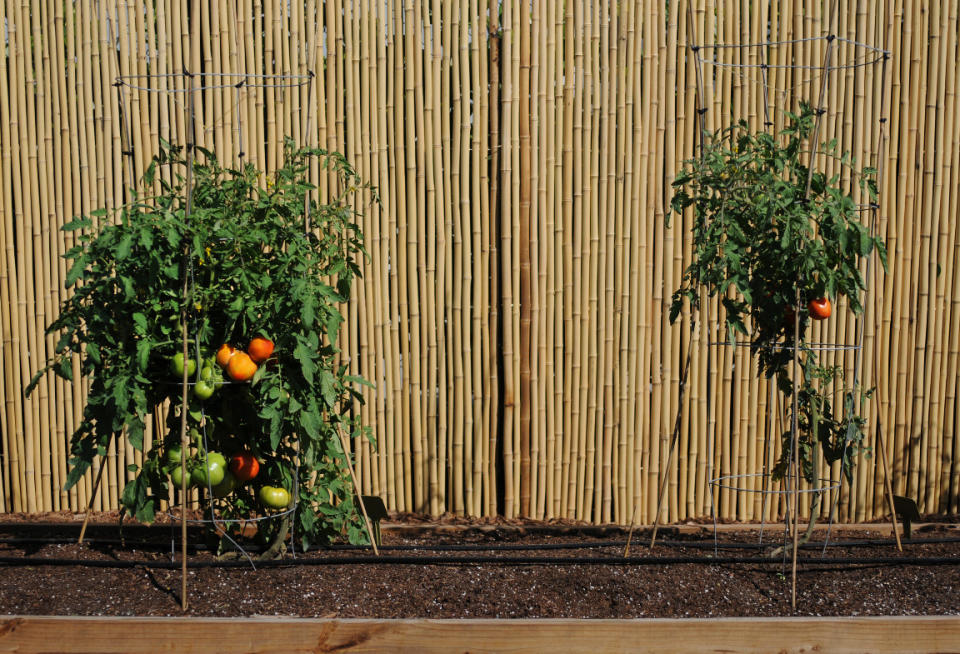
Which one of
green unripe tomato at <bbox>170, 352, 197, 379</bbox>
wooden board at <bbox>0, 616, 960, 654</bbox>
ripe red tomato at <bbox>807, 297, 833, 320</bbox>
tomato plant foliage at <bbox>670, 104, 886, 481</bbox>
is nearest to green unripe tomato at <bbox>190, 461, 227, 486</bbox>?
green unripe tomato at <bbox>170, 352, 197, 379</bbox>

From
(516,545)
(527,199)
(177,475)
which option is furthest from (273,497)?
(527,199)

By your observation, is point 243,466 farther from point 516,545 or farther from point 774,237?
point 774,237

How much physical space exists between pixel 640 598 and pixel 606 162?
1.61 m

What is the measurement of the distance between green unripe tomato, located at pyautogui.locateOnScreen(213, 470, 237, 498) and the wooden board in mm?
439

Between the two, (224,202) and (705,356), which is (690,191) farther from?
(224,202)

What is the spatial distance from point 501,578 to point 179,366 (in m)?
1.17

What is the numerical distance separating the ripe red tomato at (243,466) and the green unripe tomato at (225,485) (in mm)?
19

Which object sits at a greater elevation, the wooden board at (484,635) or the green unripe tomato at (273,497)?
the green unripe tomato at (273,497)

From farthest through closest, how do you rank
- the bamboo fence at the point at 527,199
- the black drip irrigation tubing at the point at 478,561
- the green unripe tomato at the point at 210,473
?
the bamboo fence at the point at 527,199
the black drip irrigation tubing at the point at 478,561
the green unripe tomato at the point at 210,473

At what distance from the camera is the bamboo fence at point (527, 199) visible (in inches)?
129

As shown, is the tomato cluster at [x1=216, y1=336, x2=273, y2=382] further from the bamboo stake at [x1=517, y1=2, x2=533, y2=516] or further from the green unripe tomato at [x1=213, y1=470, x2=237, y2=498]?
the bamboo stake at [x1=517, y1=2, x2=533, y2=516]

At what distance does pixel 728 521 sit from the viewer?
11.1 ft

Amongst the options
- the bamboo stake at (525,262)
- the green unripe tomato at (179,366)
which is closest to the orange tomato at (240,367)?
the green unripe tomato at (179,366)

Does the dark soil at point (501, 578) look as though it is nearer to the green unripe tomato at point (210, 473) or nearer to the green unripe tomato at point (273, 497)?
the green unripe tomato at point (273, 497)
